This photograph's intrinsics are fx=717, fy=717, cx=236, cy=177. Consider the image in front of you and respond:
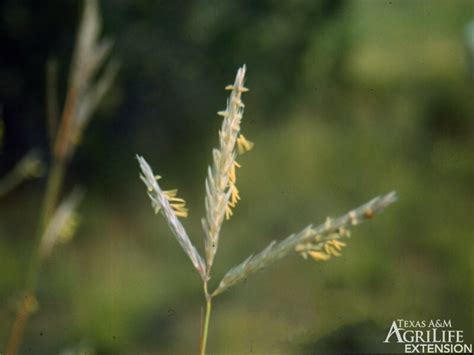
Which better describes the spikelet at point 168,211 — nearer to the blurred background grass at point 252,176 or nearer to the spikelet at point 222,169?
the spikelet at point 222,169

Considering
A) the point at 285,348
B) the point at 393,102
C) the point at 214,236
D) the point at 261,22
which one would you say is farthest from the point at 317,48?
the point at 214,236

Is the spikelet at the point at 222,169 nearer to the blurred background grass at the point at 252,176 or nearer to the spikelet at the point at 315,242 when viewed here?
the spikelet at the point at 315,242

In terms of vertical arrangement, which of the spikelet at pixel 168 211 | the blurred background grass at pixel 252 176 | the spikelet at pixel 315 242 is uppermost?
the blurred background grass at pixel 252 176

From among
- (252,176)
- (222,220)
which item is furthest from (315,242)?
(252,176)

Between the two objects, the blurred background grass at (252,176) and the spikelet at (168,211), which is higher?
the blurred background grass at (252,176)

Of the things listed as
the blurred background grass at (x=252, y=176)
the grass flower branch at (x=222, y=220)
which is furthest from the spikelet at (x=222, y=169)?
the blurred background grass at (x=252, y=176)

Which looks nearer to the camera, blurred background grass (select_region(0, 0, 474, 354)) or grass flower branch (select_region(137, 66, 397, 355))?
grass flower branch (select_region(137, 66, 397, 355))

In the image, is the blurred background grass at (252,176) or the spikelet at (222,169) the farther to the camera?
the blurred background grass at (252,176)

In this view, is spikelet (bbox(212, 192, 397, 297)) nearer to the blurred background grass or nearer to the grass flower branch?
the grass flower branch

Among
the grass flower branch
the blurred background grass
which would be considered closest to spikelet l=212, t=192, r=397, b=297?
the grass flower branch
